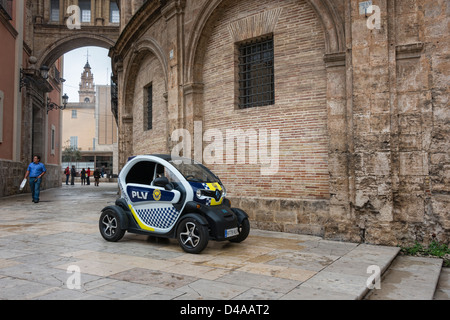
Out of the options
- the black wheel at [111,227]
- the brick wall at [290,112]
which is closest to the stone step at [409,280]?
the brick wall at [290,112]

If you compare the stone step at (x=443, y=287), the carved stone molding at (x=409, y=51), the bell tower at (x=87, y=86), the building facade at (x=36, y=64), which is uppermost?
the bell tower at (x=87, y=86)

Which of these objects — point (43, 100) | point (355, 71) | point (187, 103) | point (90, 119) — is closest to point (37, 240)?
point (187, 103)

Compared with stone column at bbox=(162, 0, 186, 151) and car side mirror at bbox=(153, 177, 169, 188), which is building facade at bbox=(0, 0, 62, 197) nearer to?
stone column at bbox=(162, 0, 186, 151)

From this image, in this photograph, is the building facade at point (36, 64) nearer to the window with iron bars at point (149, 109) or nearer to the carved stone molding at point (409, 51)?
the window with iron bars at point (149, 109)

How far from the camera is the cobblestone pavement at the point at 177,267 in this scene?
3605 millimetres

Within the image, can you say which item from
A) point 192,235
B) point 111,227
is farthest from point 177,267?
point 111,227

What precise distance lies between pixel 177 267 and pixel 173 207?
3.99 ft

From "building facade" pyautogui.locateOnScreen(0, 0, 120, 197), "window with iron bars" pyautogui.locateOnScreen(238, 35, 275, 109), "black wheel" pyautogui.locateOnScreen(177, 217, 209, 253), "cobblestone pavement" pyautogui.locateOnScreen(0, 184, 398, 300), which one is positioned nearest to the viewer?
"cobblestone pavement" pyautogui.locateOnScreen(0, 184, 398, 300)

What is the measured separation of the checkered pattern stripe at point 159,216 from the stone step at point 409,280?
2944mm

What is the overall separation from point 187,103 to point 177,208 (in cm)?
446

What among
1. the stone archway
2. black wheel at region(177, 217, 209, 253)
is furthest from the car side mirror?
the stone archway

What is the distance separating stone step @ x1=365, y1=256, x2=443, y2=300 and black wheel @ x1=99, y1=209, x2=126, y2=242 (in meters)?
3.96

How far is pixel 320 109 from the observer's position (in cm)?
717

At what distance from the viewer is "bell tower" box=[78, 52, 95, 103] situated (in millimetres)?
82750
